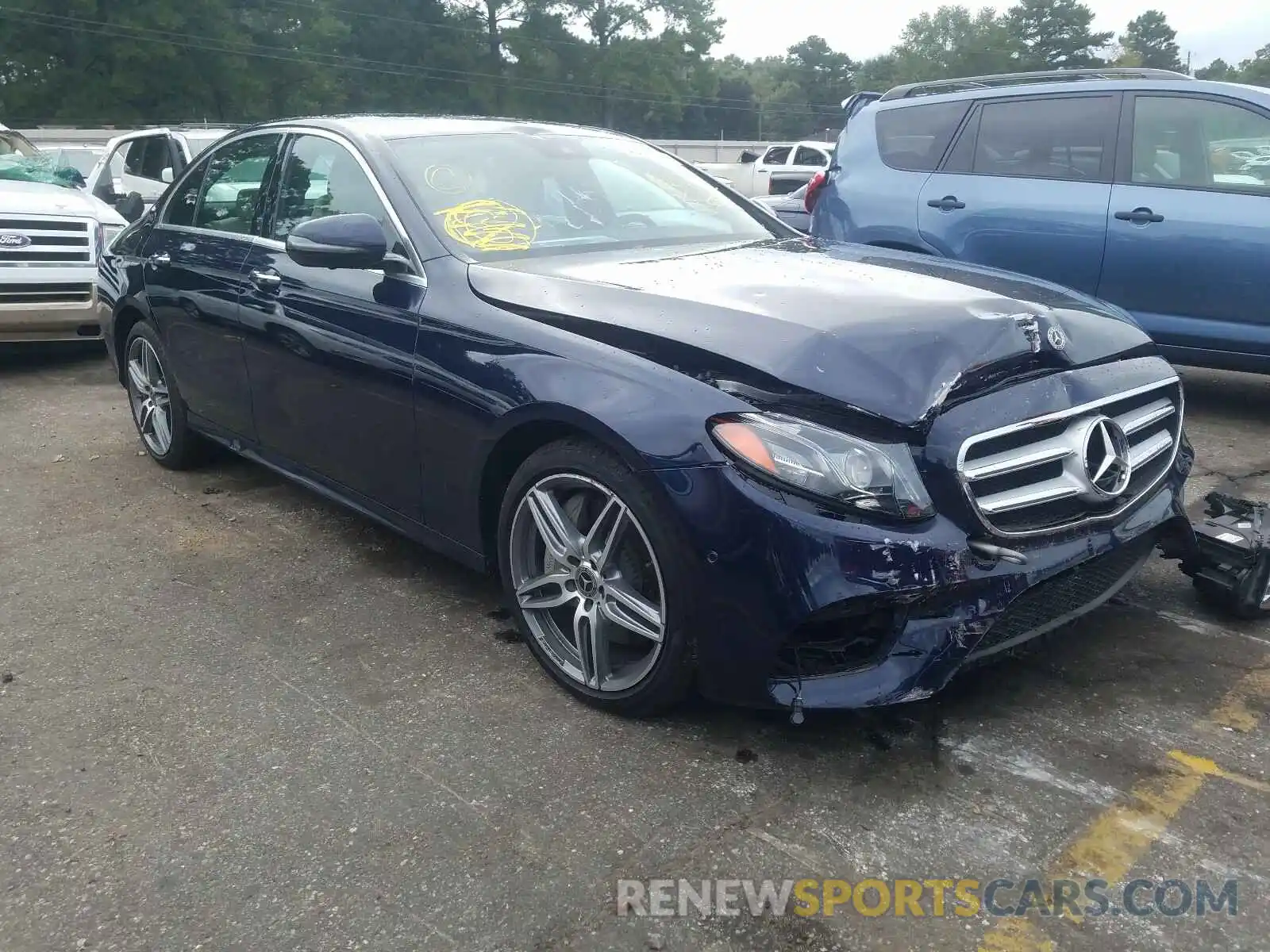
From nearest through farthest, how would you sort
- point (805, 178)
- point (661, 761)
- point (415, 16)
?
point (661, 761) < point (805, 178) < point (415, 16)

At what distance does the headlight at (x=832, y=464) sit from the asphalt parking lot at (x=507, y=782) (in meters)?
0.69

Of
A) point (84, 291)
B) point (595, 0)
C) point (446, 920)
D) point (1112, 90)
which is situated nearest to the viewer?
point (446, 920)

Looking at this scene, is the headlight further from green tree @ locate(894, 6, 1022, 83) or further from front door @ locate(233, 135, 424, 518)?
green tree @ locate(894, 6, 1022, 83)

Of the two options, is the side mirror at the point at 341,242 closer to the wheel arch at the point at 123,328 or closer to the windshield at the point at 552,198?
the windshield at the point at 552,198

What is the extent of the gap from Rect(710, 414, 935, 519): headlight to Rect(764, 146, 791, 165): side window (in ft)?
78.4

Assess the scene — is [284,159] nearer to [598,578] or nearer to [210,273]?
[210,273]

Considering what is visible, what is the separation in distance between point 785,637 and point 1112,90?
4.77 metres

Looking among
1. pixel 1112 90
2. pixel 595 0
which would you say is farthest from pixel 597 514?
pixel 595 0

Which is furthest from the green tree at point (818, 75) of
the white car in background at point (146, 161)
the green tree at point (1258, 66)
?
the white car in background at point (146, 161)

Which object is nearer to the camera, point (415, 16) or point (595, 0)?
point (415, 16)

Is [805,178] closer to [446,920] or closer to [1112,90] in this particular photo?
[1112,90]

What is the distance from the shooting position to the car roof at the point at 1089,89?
5484mm

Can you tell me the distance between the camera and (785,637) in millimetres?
2451

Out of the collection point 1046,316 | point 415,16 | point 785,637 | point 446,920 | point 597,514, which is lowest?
point 446,920
